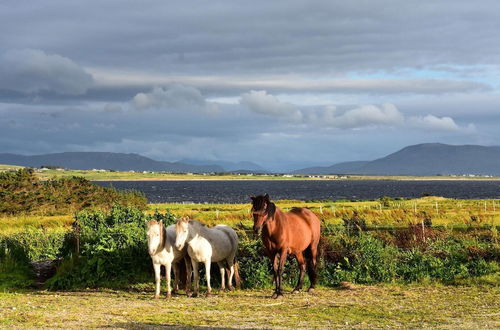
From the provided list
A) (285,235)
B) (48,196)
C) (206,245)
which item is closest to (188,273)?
(206,245)

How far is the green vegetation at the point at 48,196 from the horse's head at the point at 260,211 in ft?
131

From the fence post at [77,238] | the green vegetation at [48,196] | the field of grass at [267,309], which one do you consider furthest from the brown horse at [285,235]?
the green vegetation at [48,196]

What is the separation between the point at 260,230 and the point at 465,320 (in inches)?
214

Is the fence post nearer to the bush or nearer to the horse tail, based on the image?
the bush

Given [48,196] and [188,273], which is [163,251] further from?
[48,196]

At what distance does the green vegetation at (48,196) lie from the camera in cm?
5540

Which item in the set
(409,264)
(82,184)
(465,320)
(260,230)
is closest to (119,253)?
(260,230)

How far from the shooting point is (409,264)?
19891 millimetres

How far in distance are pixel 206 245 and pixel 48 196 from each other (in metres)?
44.4

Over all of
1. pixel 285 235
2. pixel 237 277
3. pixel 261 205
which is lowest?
pixel 237 277

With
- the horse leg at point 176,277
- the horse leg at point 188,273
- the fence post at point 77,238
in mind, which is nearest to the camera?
the horse leg at point 188,273

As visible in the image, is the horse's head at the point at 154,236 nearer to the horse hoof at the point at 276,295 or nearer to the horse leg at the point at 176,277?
the horse leg at the point at 176,277

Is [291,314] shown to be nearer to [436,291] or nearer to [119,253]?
[436,291]

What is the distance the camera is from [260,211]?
1598cm
